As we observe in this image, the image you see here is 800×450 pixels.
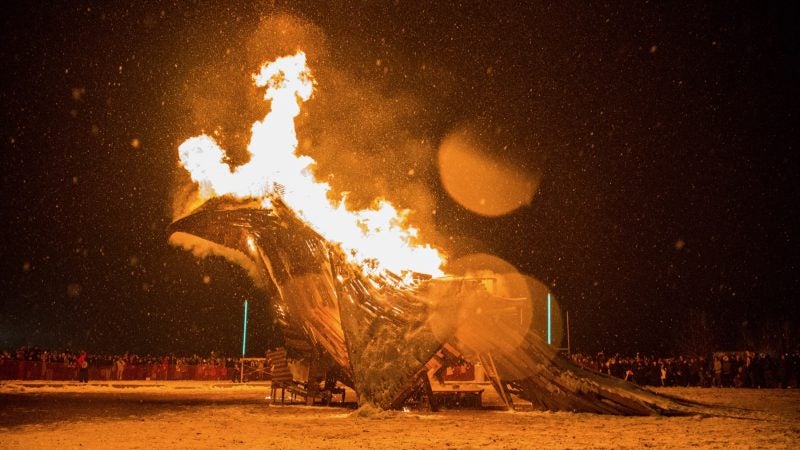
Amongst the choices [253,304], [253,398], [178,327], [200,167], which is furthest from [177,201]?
[253,304]

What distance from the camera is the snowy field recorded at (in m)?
10.7

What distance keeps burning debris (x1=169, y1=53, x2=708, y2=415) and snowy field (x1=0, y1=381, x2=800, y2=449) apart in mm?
846

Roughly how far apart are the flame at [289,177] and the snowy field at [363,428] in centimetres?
411

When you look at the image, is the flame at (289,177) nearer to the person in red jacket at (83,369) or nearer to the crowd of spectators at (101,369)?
the person in red jacket at (83,369)

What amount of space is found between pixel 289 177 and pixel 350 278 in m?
2.92

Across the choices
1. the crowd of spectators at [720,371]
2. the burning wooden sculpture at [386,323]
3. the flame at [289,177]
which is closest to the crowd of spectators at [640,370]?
the crowd of spectators at [720,371]

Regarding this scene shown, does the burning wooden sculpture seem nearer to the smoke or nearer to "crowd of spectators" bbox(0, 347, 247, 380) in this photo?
the smoke

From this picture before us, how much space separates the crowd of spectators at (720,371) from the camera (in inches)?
1093

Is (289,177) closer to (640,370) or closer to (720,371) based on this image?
(720,371)

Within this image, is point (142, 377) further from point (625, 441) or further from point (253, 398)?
point (625, 441)

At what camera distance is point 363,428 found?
1279 centimetres

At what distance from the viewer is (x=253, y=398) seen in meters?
22.1

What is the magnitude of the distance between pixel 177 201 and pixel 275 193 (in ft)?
9.81

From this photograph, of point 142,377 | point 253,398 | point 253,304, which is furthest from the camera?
point 253,304
